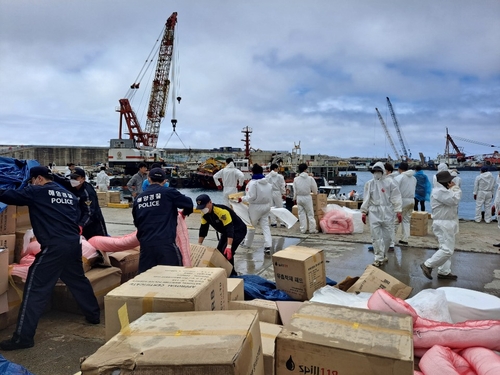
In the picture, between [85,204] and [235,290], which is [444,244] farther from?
[85,204]

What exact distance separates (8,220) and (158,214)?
1.54m

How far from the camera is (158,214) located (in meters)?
3.03

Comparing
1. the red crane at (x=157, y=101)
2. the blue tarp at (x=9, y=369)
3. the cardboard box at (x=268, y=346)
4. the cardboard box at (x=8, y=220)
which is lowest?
the blue tarp at (x=9, y=369)

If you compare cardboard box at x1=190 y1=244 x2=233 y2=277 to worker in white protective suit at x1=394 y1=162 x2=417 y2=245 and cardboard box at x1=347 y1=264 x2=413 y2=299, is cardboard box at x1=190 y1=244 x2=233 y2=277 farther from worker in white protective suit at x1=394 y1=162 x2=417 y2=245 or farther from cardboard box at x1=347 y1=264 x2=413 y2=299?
worker in white protective suit at x1=394 y1=162 x2=417 y2=245

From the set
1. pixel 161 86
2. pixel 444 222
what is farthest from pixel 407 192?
pixel 161 86

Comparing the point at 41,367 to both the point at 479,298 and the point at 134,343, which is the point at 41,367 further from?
the point at 479,298

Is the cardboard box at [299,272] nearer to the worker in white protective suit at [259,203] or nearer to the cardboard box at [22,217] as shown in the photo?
the worker in white protective suit at [259,203]

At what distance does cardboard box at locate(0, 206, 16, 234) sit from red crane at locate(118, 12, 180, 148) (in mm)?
41527

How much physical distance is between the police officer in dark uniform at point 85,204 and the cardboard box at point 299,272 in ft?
7.01

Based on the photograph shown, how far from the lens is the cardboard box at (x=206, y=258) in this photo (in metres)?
3.47

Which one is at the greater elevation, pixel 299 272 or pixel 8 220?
pixel 8 220

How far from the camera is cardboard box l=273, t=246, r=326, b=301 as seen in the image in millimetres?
3176

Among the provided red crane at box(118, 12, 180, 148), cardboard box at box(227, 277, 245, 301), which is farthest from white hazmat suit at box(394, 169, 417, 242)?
red crane at box(118, 12, 180, 148)

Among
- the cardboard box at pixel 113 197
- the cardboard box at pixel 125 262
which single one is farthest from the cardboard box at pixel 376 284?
the cardboard box at pixel 113 197
